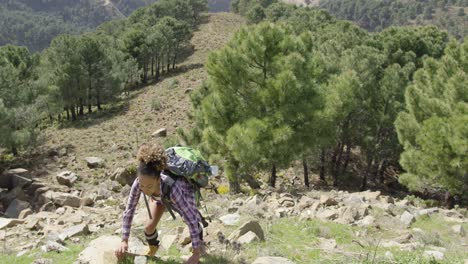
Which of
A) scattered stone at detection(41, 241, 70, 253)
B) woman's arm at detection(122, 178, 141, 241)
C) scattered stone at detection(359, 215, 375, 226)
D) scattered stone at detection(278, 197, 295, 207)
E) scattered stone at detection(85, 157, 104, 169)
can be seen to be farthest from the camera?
scattered stone at detection(85, 157, 104, 169)

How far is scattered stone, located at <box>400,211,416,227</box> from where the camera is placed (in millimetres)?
8906

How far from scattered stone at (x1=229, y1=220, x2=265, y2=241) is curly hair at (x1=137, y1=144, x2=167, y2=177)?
2.45 meters

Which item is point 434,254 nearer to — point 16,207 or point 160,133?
point 16,207

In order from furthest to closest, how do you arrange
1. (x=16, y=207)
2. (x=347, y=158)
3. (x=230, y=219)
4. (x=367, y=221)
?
(x=347, y=158) < (x=16, y=207) < (x=367, y=221) < (x=230, y=219)

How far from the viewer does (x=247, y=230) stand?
6379 millimetres

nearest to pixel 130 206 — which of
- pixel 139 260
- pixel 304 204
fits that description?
pixel 139 260

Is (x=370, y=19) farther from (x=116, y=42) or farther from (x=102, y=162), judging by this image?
(x=102, y=162)

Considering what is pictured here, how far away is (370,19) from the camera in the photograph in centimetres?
19175

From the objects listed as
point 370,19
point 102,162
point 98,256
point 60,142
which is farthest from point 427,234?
point 370,19

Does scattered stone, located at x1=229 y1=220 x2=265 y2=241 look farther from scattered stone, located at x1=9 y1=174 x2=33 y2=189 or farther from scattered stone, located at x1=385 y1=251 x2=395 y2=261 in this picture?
scattered stone, located at x1=9 y1=174 x2=33 y2=189

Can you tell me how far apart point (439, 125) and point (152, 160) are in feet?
38.5

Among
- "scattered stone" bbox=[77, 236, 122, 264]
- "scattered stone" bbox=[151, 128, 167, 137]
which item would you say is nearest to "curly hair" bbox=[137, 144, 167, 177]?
"scattered stone" bbox=[77, 236, 122, 264]

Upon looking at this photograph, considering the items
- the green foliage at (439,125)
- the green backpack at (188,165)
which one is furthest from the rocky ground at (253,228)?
the green foliage at (439,125)

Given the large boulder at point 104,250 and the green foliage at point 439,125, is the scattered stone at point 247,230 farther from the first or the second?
the green foliage at point 439,125
